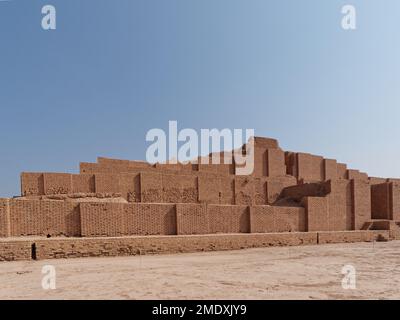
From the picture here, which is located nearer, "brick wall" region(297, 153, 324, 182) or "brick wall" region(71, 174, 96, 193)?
"brick wall" region(71, 174, 96, 193)

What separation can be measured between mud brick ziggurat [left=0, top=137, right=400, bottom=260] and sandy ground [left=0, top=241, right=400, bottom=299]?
2.01 ft

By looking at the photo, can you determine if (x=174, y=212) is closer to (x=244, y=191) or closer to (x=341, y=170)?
(x=244, y=191)

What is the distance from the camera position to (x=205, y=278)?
535 centimetres

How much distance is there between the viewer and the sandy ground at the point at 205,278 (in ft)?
14.1

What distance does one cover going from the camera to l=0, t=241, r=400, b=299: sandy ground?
430cm

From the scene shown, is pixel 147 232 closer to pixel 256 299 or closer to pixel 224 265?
pixel 224 265

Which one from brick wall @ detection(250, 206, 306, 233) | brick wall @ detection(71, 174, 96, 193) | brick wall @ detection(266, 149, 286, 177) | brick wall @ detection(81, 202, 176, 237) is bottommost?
brick wall @ detection(250, 206, 306, 233)

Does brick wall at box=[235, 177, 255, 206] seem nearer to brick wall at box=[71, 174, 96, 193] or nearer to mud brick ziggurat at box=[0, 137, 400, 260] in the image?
mud brick ziggurat at box=[0, 137, 400, 260]

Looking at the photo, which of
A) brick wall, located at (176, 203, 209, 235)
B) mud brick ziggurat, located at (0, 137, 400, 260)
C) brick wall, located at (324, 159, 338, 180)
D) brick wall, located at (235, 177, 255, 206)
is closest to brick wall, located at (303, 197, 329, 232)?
mud brick ziggurat, located at (0, 137, 400, 260)

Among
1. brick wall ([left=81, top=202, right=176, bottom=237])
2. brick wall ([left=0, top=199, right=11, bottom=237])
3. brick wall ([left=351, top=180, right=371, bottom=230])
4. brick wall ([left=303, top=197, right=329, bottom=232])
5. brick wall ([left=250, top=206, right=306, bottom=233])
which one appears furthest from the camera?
brick wall ([left=351, top=180, right=371, bottom=230])

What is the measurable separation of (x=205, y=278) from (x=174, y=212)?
15.4 ft

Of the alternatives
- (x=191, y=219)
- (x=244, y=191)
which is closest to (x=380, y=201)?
(x=244, y=191)

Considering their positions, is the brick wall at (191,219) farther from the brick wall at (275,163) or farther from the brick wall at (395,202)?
the brick wall at (395,202)

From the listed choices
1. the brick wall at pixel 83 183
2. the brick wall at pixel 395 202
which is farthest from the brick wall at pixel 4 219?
the brick wall at pixel 395 202
